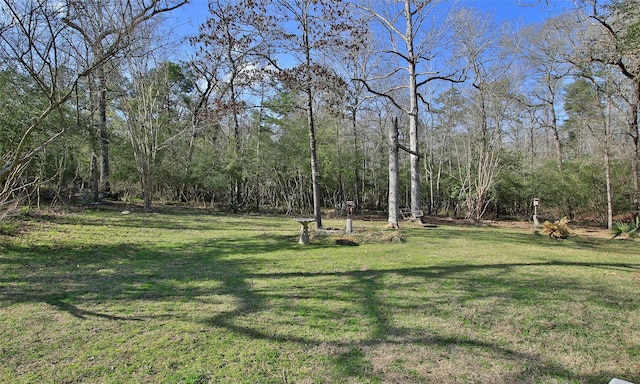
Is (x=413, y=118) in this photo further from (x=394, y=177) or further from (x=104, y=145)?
(x=104, y=145)

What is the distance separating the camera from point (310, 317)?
124 inches

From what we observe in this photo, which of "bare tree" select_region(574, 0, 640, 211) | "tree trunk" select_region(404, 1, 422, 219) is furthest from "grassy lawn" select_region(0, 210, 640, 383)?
"tree trunk" select_region(404, 1, 422, 219)

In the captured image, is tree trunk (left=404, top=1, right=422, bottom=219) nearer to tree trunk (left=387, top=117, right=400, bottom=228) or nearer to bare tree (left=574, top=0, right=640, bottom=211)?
tree trunk (left=387, top=117, right=400, bottom=228)

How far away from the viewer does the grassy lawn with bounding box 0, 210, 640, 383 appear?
7.59ft

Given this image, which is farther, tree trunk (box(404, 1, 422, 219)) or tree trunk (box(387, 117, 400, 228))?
tree trunk (box(404, 1, 422, 219))

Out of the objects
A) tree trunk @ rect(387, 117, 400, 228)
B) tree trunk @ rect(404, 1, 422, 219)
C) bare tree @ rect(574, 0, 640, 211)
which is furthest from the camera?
tree trunk @ rect(404, 1, 422, 219)

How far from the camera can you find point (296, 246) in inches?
274

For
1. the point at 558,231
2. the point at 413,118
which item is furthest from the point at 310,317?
the point at 413,118

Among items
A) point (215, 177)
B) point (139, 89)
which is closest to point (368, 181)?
point (215, 177)

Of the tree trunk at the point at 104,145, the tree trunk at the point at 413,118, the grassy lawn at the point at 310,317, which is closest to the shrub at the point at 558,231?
the grassy lawn at the point at 310,317

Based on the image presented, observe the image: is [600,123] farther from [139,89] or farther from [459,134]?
[139,89]

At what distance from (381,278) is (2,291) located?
166 inches

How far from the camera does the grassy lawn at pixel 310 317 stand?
2.31m

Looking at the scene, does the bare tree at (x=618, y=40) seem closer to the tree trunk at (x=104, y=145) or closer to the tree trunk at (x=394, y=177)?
the tree trunk at (x=394, y=177)
